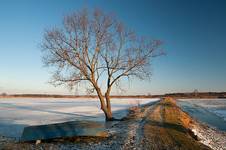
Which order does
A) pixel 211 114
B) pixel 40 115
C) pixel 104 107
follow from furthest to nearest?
pixel 211 114 → pixel 40 115 → pixel 104 107

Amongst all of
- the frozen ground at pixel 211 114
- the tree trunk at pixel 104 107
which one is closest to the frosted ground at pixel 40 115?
the tree trunk at pixel 104 107

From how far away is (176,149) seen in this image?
11359 millimetres

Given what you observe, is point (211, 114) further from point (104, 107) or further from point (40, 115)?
point (40, 115)

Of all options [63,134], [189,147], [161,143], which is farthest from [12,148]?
[189,147]

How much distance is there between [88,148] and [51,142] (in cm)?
263

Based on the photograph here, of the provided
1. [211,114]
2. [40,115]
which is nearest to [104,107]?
[40,115]

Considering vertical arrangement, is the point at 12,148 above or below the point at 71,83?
below

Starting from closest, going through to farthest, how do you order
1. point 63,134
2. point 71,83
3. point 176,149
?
point 176,149
point 63,134
point 71,83

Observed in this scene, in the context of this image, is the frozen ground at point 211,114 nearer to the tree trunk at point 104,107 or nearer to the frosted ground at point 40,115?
the tree trunk at point 104,107

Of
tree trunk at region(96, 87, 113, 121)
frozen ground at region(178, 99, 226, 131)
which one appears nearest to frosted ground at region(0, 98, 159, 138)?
tree trunk at region(96, 87, 113, 121)

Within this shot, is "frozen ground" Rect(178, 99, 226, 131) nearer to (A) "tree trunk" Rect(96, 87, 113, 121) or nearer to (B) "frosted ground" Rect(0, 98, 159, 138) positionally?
(A) "tree trunk" Rect(96, 87, 113, 121)

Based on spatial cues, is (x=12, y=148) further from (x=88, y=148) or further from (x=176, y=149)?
(x=176, y=149)

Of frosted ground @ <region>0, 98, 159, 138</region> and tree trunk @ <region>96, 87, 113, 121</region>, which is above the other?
tree trunk @ <region>96, 87, 113, 121</region>

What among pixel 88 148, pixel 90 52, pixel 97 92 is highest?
pixel 90 52
